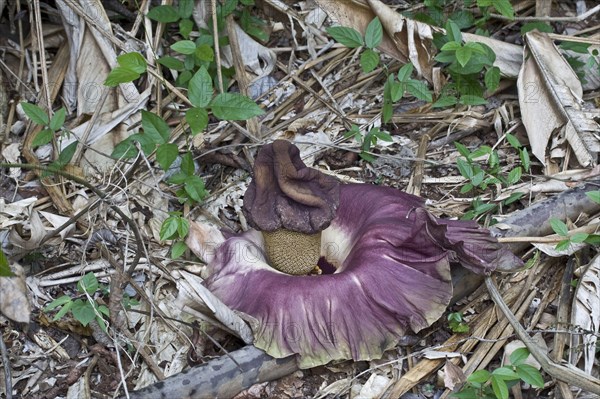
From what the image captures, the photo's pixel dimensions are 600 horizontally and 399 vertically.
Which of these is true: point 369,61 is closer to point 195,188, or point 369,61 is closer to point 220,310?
point 195,188

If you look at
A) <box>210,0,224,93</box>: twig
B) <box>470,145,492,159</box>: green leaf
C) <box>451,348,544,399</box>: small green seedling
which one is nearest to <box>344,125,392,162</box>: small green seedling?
<box>470,145,492,159</box>: green leaf

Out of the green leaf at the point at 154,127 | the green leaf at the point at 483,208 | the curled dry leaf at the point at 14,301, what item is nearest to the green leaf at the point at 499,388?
the green leaf at the point at 483,208

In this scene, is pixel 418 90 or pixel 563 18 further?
pixel 563 18

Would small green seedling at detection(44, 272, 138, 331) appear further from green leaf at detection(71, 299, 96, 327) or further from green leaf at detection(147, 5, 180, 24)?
green leaf at detection(147, 5, 180, 24)

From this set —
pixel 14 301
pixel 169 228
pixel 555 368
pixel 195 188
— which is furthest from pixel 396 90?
pixel 14 301

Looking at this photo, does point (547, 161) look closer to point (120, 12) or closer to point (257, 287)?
point (257, 287)
